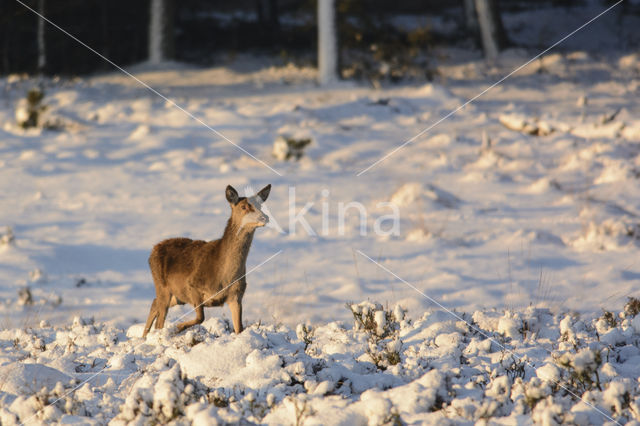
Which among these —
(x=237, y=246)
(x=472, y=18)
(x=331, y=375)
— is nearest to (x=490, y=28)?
(x=472, y=18)

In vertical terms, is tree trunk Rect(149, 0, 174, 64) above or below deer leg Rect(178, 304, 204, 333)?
above

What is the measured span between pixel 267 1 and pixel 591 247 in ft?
71.7

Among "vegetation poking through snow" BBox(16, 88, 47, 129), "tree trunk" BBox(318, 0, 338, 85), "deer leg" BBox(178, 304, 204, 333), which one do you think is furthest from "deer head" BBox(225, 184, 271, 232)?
"tree trunk" BBox(318, 0, 338, 85)

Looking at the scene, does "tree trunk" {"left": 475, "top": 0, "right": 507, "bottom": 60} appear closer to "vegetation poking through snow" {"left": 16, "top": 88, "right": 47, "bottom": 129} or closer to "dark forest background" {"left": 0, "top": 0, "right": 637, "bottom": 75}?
"dark forest background" {"left": 0, "top": 0, "right": 637, "bottom": 75}

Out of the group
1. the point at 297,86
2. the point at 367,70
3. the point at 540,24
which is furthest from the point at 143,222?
the point at 540,24

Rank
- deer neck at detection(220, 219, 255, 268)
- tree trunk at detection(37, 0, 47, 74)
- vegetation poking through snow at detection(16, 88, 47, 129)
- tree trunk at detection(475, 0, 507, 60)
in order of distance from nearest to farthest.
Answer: deer neck at detection(220, 219, 255, 268), vegetation poking through snow at detection(16, 88, 47, 129), tree trunk at detection(37, 0, 47, 74), tree trunk at detection(475, 0, 507, 60)

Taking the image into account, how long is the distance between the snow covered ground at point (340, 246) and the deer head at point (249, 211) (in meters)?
0.75

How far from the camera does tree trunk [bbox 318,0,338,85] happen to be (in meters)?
17.1

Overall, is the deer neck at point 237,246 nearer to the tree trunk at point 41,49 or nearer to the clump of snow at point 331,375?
the clump of snow at point 331,375

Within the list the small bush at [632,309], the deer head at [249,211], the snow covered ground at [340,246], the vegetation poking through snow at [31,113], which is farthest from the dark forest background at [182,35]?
the deer head at [249,211]

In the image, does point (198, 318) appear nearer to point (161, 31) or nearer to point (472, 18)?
point (161, 31)

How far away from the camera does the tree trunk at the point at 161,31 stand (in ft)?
68.4

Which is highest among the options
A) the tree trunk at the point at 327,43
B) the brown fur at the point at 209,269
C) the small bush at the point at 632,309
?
the tree trunk at the point at 327,43

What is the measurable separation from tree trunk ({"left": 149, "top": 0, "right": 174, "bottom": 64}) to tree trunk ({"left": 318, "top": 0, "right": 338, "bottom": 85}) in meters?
5.99
